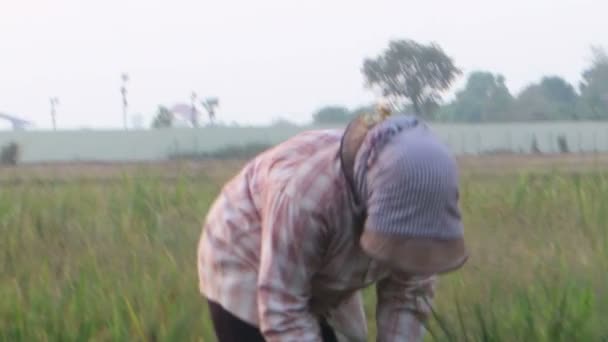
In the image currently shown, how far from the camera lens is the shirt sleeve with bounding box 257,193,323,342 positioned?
2.70 metres

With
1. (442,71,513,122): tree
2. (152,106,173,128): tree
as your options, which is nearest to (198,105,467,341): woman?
(442,71,513,122): tree

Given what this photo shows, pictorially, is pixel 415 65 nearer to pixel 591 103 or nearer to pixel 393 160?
pixel 393 160

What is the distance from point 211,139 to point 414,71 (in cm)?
1220

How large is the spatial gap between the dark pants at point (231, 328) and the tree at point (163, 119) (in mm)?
19796

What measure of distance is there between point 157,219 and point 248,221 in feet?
10.7

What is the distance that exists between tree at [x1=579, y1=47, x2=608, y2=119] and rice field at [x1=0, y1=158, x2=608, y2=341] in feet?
48.2

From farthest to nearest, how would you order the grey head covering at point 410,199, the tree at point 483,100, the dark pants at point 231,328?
the tree at point 483,100, the dark pants at point 231,328, the grey head covering at point 410,199

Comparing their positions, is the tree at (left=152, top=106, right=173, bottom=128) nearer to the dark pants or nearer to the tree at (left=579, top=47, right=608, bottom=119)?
the tree at (left=579, top=47, right=608, bottom=119)

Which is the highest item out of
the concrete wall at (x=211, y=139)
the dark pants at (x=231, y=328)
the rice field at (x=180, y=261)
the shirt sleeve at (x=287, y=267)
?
the shirt sleeve at (x=287, y=267)

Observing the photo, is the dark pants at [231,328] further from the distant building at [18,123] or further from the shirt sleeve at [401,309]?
the distant building at [18,123]

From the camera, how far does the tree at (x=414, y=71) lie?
7670mm

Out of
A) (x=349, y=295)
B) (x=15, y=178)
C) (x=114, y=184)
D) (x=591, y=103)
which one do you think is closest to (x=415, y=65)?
(x=114, y=184)

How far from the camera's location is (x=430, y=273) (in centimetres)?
261

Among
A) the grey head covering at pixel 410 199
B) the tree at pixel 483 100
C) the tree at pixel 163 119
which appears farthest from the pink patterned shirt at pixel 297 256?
the tree at pixel 163 119
